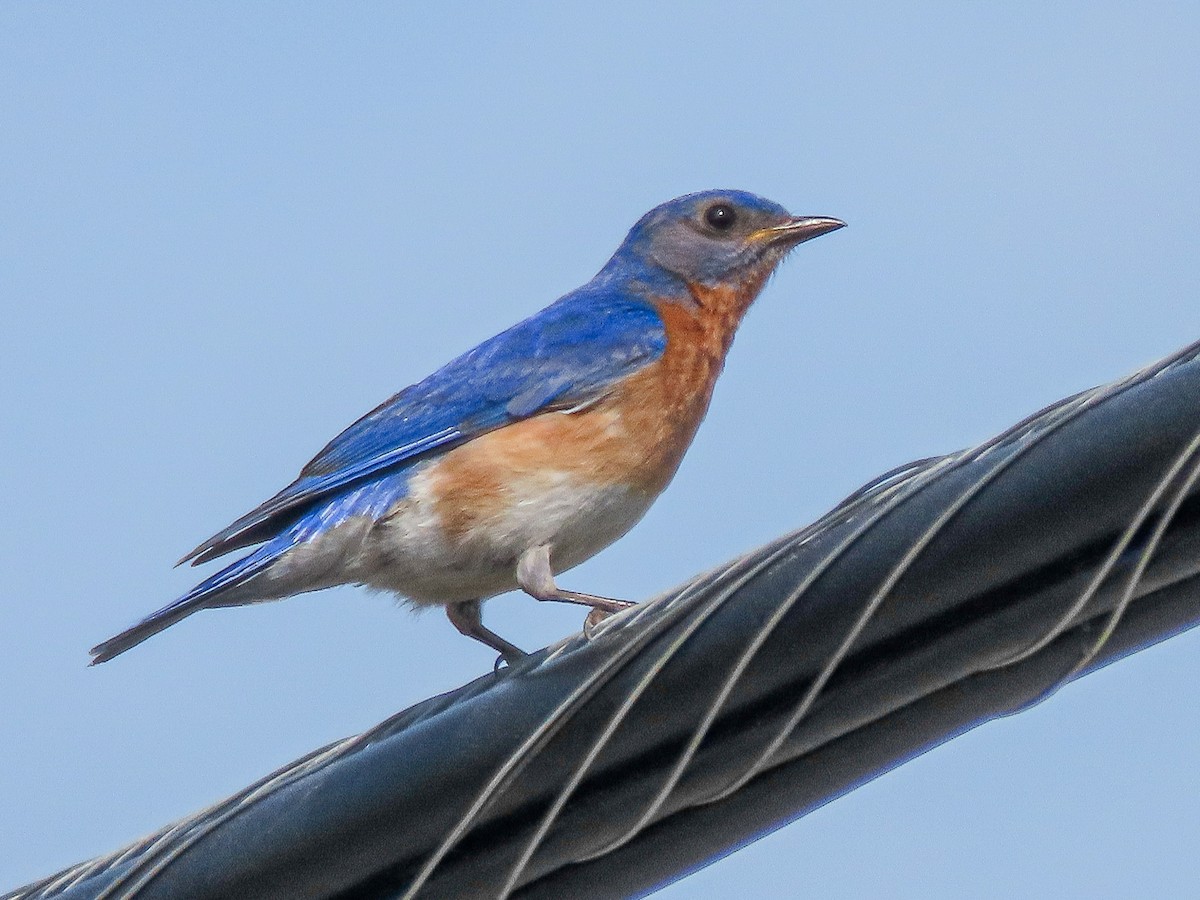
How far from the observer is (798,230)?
28.5 feet

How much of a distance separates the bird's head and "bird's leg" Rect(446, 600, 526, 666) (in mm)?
1931

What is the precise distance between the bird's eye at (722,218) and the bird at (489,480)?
3.17 feet

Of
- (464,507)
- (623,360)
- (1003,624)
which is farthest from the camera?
(623,360)

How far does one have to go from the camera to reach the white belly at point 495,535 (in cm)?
686

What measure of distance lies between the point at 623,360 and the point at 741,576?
3.92 meters

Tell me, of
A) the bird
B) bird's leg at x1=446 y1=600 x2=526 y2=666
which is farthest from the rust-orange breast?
bird's leg at x1=446 y1=600 x2=526 y2=666

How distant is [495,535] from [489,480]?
0.73 feet

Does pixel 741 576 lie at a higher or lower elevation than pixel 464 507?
lower

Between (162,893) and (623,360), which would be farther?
(623,360)

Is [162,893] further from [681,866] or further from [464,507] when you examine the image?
[464,507]

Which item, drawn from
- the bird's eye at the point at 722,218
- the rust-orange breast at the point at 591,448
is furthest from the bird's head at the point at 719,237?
the rust-orange breast at the point at 591,448

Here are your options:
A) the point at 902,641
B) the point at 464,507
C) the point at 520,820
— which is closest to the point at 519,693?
the point at 520,820

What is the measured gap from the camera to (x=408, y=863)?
3840mm

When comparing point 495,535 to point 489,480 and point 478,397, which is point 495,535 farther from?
point 478,397
